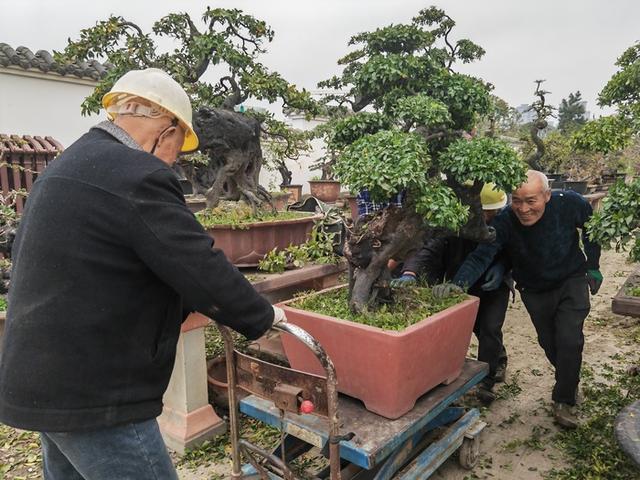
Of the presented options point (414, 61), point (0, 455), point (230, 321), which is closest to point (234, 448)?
point (230, 321)

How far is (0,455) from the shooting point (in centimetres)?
256

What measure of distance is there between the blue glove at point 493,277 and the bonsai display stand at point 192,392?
114 centimetres

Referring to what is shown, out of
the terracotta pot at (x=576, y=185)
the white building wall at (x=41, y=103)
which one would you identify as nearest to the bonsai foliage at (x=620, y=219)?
the white building wall at (x=41, y=103)

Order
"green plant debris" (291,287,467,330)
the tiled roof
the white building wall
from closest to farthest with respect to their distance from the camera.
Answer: "green plant debris" (291,287,467,330) → the tiled roof → the white building wall

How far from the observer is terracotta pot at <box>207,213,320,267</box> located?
2.70 m

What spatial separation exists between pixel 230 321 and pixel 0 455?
2167mm

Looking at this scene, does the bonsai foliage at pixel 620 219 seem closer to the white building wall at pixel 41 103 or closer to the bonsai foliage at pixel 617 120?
the bonsai foliage at pixel 617 120

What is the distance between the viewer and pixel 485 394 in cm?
295

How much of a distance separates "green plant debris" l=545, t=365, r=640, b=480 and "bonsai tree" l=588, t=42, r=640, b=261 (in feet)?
Result: 2.93

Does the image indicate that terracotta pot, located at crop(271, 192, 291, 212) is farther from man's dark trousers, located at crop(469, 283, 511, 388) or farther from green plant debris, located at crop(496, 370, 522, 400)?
green plant debris, located at crop(496, 370, 522, 400)

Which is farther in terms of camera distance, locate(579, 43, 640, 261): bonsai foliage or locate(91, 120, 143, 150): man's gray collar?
locate(579, 43, 640, 261): bonsai foliage

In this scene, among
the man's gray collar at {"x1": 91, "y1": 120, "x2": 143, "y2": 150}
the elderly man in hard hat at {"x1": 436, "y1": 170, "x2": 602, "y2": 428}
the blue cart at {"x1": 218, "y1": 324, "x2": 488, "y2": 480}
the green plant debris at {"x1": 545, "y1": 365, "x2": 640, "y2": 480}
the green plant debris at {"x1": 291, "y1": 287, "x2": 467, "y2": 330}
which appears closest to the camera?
the man's gray collar at {"x1": 91, "y1": 120, "x2": 143, "y2": 150}

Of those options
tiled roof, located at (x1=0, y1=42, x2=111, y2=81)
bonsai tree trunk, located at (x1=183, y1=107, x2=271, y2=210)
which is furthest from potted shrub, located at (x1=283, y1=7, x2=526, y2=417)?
tiled roof, located at (x1=0, y1=42, x2=111, y2=81)

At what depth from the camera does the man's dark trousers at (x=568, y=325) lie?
2.61 metres
